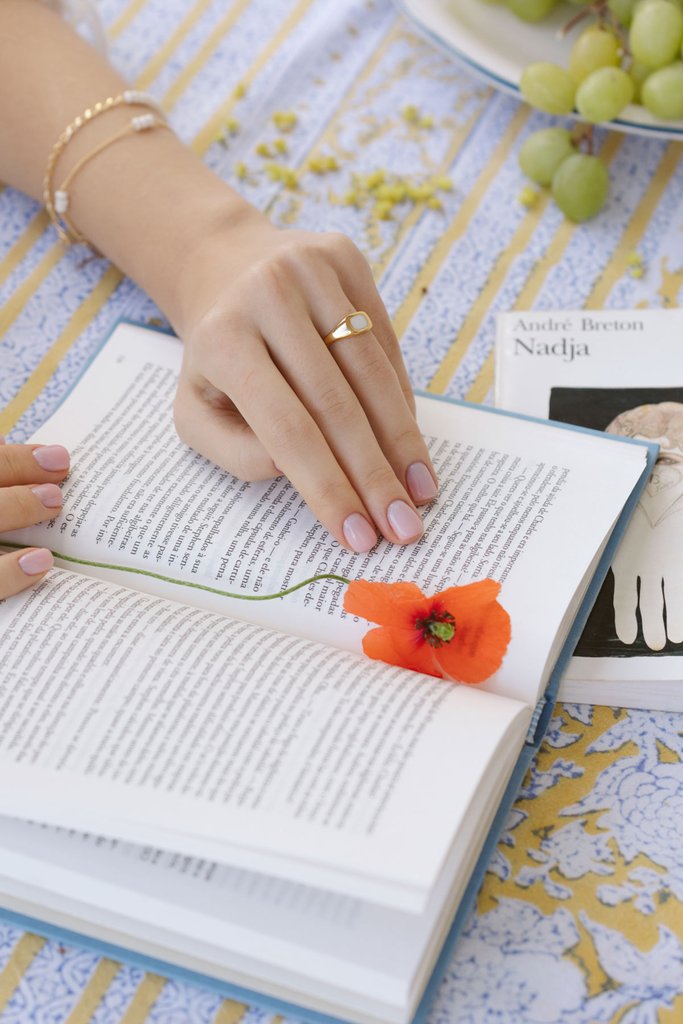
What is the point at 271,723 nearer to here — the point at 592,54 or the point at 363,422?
the point at 363,422

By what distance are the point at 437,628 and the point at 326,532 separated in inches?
4.1

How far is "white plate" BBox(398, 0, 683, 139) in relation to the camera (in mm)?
921

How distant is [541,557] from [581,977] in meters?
Result: 0.22

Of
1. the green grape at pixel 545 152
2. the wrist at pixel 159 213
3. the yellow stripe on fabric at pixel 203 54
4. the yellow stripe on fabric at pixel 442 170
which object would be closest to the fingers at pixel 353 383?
the wrist at pixel 159 213

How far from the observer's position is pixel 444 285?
88 centimetres

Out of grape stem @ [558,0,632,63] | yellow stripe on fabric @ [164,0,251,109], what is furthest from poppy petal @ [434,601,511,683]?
yellow stripe on fabric @ [164,0,251,109]

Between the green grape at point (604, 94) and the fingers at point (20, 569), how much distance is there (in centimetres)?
56

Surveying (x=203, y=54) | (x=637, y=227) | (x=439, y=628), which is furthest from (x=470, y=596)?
(x=203, y=54)

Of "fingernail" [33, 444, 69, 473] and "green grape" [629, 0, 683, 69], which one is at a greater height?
"green grape" [629, 0, 683, 69]

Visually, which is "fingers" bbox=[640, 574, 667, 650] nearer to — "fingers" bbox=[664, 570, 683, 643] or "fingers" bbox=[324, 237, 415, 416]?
"fingers" bbox=[664, 570, 683, 643]

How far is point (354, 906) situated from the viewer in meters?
0.50

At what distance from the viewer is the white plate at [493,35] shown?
3.02 feet

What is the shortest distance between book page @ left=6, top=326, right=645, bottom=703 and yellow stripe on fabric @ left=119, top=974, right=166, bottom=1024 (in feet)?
0.65

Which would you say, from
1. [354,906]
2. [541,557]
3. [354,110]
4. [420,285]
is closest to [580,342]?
[420,285]
